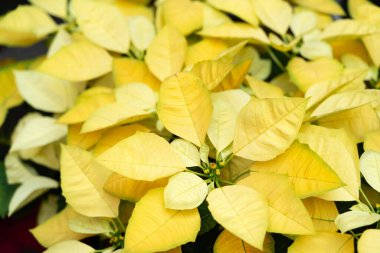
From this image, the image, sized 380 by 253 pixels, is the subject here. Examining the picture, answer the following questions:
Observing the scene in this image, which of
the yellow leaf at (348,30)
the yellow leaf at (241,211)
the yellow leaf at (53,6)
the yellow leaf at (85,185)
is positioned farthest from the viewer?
the yellow leaf at (53,6)

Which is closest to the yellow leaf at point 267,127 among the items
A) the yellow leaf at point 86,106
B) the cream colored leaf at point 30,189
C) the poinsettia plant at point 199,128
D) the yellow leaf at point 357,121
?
the poinsettia plant at point 199,128

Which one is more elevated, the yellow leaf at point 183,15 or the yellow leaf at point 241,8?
the yellow leaf at point 241,8

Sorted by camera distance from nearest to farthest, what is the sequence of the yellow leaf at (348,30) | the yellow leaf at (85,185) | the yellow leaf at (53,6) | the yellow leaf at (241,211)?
the yellow leaf at (241,211) → the yellow leaf at (85,185) → the yellow leaf at (348,30) → the yellow leaf at (53,6)

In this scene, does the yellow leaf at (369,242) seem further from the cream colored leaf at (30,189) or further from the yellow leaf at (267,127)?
the cream colored leaf at (30,189)

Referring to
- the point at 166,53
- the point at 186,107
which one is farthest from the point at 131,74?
the point at 186,107

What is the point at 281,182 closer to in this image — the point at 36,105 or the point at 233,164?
the point at 233,164

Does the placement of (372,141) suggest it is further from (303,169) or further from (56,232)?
(56,232)

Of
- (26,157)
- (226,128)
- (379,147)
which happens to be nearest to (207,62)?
(226,128)
